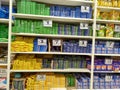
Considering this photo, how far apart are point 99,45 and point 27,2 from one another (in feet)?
5.09

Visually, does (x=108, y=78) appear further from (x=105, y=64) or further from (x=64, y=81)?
(x=64, y=81)

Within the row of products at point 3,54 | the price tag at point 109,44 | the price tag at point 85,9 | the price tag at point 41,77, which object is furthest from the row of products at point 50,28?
the price tag at point 41,77

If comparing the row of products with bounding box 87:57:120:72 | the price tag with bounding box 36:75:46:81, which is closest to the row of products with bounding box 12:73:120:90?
the price tag with bounding box 36:75:46:81

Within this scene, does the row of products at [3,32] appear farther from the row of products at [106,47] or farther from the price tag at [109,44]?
the price tag at [109,44]

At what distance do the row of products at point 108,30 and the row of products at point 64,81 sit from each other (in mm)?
812

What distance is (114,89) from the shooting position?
3.04m

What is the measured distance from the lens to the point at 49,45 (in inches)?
115

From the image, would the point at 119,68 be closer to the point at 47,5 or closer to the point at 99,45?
the point at 99,45

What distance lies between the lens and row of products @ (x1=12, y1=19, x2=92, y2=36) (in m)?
2.75

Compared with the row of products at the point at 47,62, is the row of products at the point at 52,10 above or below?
above

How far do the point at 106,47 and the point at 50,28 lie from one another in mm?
1142

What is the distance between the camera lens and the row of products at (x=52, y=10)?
273cm

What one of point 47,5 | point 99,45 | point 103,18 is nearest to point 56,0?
point 47,5

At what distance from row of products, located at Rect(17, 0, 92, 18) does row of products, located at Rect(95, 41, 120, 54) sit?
580mm
